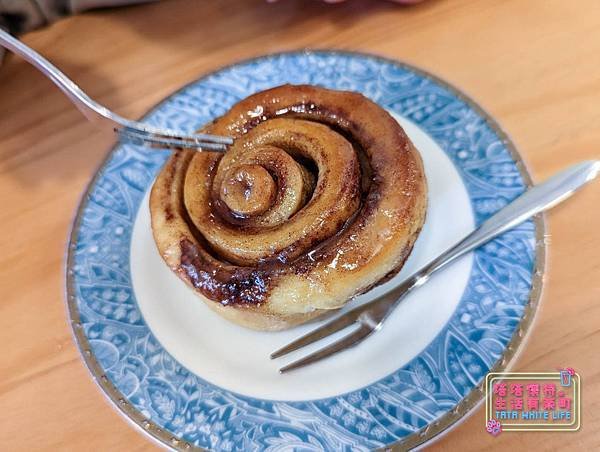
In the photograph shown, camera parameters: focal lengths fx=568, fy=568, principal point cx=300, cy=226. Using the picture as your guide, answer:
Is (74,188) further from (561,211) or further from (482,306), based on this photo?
(561,211)

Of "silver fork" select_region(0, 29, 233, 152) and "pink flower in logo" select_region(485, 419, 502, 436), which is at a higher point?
"silver fork" select_region(0, 29, 233, 152)

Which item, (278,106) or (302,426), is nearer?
(302,426)

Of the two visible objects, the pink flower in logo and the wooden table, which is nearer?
the pink flower in logo

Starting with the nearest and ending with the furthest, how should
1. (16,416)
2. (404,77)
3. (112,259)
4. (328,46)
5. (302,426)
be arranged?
1. (302,426)
2. (16,416)
3. (112,259)
4. (404,77)
5. (328,46)

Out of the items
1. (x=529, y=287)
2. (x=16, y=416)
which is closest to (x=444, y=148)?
(x=529, y=287)

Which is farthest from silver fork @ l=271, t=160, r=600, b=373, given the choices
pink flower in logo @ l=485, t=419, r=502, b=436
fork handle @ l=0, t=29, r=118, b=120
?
fork handle @ l=0, t=29, r=118, b=120

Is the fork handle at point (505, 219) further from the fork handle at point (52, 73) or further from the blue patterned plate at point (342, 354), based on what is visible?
the fork handle at point (52, 73)

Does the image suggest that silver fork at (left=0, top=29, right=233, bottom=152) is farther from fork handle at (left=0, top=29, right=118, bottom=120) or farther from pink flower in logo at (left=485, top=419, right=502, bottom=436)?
pink flower in logo at (left=485, top=419, right=502, bottom=436)
